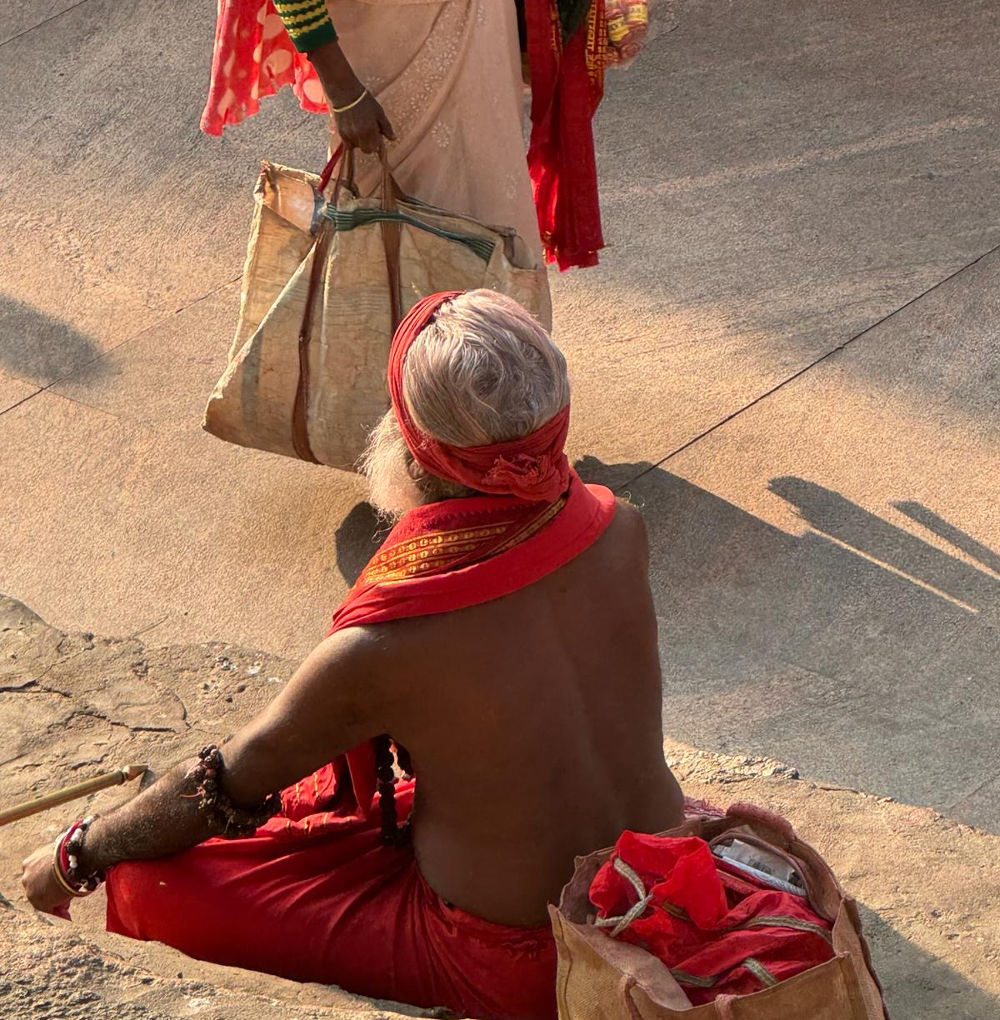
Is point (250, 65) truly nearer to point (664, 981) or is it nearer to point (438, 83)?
point (438, 83)

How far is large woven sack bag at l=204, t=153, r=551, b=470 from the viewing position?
12.9ft

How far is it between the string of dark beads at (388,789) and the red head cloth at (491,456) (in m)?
0.46

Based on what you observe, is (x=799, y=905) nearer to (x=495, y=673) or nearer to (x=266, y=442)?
(x=495, y=673)

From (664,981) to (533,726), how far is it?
41 centimetres

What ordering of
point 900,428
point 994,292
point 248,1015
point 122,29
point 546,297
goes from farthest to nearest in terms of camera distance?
point 122,29 → point 994,292 → point 900,428 → point 546,297 → point 248,1015

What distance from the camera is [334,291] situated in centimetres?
397

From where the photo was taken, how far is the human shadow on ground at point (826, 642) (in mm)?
3455

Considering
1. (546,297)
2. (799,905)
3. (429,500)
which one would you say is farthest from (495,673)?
(546,297)

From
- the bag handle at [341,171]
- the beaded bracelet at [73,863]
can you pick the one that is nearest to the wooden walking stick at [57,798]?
the beaded bracelet at [73,863]

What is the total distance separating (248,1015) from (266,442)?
2.13 metres

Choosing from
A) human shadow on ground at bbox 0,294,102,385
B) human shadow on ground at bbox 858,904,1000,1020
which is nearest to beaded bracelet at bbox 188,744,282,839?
human shadow on ground at bbox 858,904,1000,1020

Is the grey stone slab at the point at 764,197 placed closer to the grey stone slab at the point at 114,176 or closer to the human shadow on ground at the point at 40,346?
the grey stone slab at the point at 114,176

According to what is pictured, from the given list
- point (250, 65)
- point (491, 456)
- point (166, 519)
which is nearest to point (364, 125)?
point (250, 65)

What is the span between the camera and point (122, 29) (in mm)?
7379
